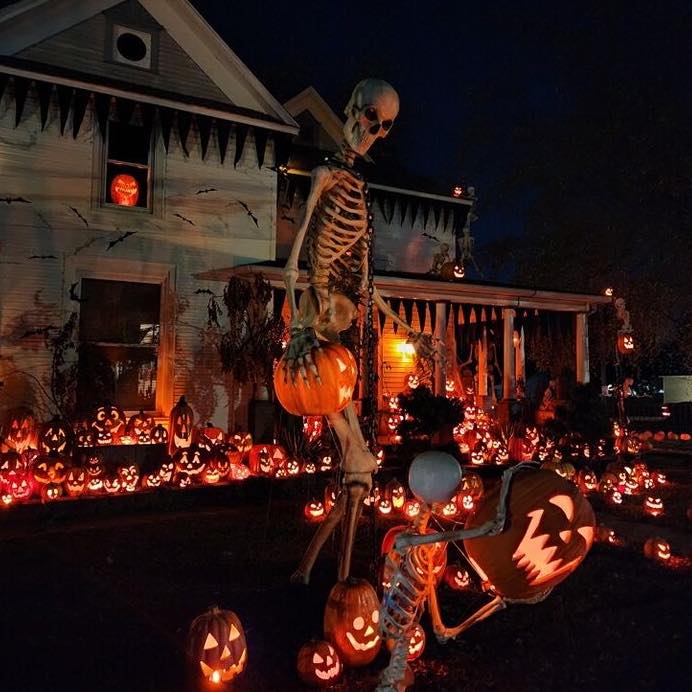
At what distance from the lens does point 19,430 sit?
9.52m

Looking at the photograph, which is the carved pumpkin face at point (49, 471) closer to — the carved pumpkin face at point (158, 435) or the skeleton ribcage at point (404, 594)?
the carved pumpkin face at point (158, 435)

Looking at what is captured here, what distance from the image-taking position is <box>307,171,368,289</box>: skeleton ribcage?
15.2 feet

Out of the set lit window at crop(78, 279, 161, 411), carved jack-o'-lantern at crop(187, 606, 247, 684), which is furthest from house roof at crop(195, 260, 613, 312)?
carved jack-o'-lantern at crop(187, 606, 247, 684)

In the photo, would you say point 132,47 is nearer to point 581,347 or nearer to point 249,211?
point 249,211

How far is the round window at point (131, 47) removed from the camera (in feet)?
39.9

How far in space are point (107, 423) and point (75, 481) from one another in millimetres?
1772

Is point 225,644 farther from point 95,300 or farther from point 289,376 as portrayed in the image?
point 95,300

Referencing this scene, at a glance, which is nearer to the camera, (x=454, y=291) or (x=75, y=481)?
(x=75, y=481)

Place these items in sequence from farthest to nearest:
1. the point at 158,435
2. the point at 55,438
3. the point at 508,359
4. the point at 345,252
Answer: the point at 508,359, the point at 158,435, the point at 55,438, the point at 345,252

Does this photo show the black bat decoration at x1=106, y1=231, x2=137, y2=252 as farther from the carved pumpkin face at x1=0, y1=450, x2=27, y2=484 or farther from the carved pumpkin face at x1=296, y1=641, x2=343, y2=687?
the carved pumpkin face at x1=296, y1=641, x2=343, y2=687

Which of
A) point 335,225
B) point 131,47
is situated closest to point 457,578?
point 335,225

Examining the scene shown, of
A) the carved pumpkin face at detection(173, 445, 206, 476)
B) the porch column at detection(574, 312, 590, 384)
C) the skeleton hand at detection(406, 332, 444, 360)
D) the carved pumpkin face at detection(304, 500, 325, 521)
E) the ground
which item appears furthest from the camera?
the porch column at detection(574, 312, 590, 384)

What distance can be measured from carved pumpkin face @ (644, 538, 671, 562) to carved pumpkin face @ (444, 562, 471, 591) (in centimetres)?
208

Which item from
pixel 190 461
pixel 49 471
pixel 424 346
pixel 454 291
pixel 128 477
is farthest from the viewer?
pixel 454 291
